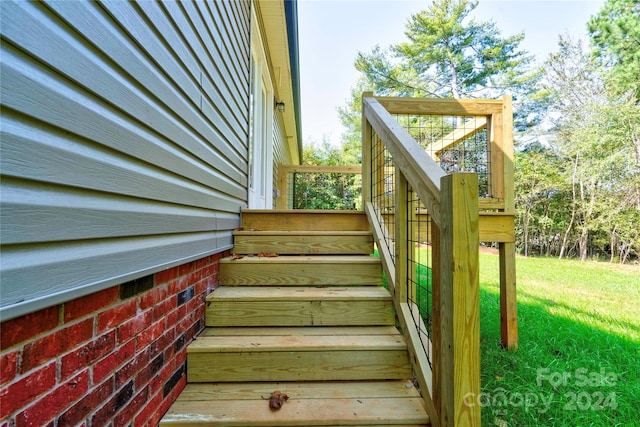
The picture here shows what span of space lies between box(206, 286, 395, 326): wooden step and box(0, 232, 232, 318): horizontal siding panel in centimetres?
58

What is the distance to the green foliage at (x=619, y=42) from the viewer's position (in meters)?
8.65

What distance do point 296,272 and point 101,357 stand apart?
1175mm

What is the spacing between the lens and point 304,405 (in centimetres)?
121

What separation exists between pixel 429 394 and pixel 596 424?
34.9 inches

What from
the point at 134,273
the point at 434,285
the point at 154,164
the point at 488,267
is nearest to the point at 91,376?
the point at 134,273

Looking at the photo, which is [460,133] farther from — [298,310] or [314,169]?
[314,169]

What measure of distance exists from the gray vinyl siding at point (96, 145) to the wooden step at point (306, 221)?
866mm

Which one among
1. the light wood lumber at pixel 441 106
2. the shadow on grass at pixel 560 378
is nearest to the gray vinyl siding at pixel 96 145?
the shadow on grass at pixel 560 378

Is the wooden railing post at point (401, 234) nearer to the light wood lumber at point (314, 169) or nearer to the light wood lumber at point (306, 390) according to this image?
the light wood lumber at point (306, 390)

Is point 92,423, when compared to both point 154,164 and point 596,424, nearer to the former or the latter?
point 154,164

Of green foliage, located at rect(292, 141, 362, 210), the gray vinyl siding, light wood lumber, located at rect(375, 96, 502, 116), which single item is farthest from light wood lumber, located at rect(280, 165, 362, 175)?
the gray vinyl siding

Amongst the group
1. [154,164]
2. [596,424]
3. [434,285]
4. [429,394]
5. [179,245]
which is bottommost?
[596,424]

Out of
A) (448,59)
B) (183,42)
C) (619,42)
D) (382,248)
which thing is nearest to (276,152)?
(382,248)

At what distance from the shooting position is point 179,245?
4.28 ft
